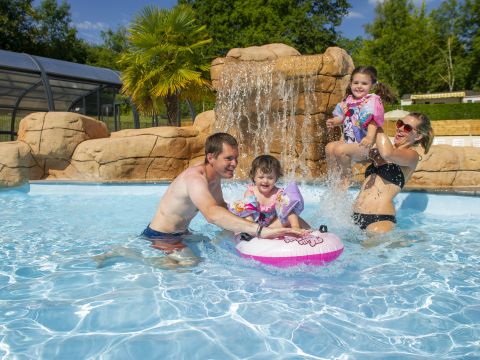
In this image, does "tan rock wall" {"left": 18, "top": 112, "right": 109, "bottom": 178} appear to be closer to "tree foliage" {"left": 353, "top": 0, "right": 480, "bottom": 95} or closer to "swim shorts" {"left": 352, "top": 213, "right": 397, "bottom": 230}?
"swim shorts" {"left": 352, "top": 213, "right": 397, "bottom": 230}

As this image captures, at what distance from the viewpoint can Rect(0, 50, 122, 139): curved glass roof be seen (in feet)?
50.6

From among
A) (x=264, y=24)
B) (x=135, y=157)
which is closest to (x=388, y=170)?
(x=135, y=157)

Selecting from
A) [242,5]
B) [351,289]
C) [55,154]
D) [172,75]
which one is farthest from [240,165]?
[242,5]

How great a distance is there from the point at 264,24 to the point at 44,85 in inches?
600

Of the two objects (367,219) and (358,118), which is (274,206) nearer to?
(367,219)

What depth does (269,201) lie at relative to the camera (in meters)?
4.04

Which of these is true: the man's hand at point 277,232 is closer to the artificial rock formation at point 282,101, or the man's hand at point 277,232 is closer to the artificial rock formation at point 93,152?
the artificial rock formation at point 282,101

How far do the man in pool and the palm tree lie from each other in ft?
34.9

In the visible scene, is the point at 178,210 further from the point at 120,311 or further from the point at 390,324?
the point at 390,324

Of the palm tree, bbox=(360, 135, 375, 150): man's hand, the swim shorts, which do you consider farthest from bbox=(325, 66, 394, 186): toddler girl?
the palm tree

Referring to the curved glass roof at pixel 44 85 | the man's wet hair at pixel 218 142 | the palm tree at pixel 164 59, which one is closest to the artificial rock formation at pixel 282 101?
the palm tree at pixel 164 59

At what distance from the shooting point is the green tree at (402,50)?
39.2 metres

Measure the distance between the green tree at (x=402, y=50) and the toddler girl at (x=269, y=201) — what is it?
38797 millimetres

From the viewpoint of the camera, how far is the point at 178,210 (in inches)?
161
